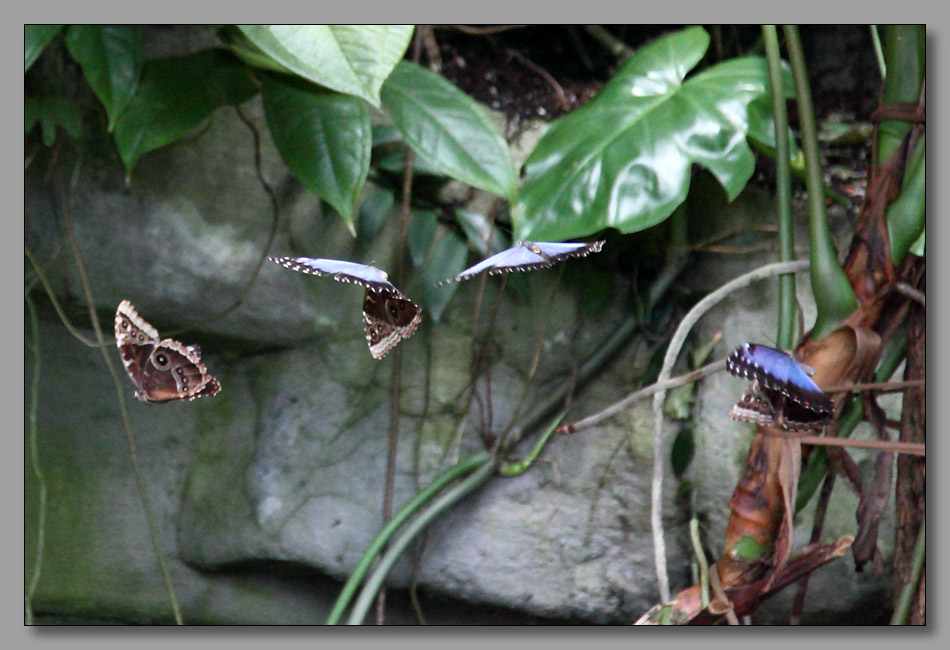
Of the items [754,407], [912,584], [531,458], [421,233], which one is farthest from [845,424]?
[421,233]

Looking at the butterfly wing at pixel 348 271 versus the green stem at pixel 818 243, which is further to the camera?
the green stem at pixel 818 243

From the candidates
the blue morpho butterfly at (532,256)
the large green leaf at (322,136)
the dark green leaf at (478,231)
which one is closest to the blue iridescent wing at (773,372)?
the blue morpho butterfly at (532,256)

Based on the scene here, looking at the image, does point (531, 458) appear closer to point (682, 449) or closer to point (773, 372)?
point (682, 449)

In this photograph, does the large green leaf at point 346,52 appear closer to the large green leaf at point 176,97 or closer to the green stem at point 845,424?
the large green leaf at point 176,97

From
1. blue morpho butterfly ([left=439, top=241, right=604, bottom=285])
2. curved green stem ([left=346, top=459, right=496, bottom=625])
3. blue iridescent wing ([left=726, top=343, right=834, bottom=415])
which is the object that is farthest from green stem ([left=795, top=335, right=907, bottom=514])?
blue morpho butterfly ([left=439, top=241, right=604, bottom=285])

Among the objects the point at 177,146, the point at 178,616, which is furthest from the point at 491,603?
the point at 177,146

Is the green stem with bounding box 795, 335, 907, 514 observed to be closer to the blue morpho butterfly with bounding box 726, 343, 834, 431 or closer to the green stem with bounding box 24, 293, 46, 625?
the blue morpho butterfly with bounding box 726, 343, 834, 431

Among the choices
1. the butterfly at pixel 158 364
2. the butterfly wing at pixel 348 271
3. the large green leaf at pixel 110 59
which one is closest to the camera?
the butterfly wing at pixel 348 271
